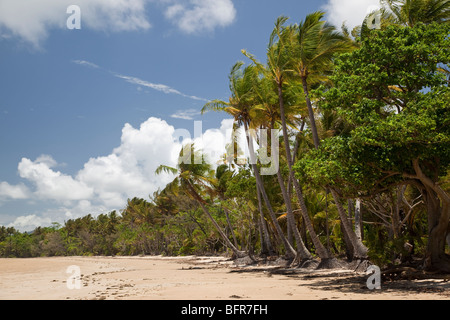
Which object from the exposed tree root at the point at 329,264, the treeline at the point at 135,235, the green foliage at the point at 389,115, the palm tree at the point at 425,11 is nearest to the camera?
the green foliage at the point at 389,115

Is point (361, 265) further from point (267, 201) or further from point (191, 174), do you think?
point (191, 174)

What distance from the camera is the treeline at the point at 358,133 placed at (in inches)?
401

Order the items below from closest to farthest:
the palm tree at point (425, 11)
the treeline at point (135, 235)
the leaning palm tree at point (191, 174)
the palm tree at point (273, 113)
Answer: the palm tree at point (425, 11)
the palm tree at point (273, 113)
the leaning palm tree at point (191, 174)
the treeline at point (135, 235)

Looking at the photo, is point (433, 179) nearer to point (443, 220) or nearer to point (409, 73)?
point (443, 220)

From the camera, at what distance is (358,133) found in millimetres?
9820

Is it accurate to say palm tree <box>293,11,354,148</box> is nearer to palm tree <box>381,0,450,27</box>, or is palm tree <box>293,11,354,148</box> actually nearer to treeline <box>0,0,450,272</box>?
treeline <box>0,0,450,272</box>

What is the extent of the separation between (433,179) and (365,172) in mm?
2062

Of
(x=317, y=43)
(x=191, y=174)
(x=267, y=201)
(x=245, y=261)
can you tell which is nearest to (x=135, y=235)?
(x=191, y=174)

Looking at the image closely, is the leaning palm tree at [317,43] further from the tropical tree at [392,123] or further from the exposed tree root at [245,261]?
the exposed tree root at [245,261]

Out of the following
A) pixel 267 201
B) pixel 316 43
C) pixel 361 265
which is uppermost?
pixel 316 43

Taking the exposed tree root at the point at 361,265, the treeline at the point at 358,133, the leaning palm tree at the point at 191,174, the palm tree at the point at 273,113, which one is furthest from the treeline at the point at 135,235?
the exposed tree root at the point at 361,265
